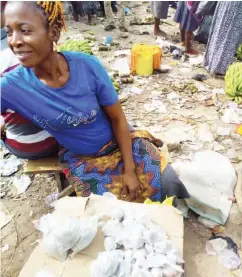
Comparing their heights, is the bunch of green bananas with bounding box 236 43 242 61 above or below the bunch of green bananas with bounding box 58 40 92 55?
below

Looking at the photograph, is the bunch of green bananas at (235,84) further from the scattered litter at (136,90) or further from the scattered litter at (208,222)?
the scattered litter at (208,222)

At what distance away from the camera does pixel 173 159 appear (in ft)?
8.76

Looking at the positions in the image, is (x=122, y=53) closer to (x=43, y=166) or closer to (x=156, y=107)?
(x=156, y=107)

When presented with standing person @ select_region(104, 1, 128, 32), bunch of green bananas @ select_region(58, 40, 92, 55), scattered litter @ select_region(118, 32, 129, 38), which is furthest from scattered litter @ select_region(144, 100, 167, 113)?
standing person @ select_region(104, 1, 128, 32)

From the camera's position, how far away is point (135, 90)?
3.71 meters

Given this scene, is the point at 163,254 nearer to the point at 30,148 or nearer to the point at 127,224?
the point at 127,224

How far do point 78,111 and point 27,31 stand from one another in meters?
0.45

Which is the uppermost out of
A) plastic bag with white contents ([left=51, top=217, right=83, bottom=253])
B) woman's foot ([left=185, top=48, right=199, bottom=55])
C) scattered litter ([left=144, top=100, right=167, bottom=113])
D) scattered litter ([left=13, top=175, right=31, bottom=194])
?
plastic bag with white contents ([left=51, top=217, right=83, bottom=253])

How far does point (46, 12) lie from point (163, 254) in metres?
1.12

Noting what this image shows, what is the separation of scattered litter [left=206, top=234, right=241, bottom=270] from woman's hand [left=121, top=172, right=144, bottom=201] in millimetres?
620

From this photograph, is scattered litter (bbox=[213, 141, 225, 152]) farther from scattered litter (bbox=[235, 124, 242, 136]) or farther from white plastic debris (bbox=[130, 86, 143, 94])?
white plastic debris (bbox=[130, 86, 143, 94])

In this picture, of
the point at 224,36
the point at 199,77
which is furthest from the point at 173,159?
the point at 224,36

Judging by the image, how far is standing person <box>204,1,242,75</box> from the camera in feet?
12.1

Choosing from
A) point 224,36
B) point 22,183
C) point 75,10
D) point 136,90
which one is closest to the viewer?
point 22,183
